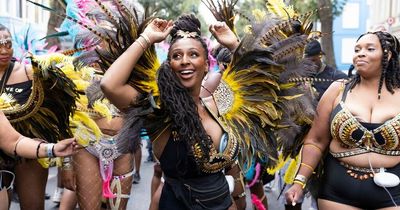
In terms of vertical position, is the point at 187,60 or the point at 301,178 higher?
the point at 187,60

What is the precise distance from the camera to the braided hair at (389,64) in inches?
136

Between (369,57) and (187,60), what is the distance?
1222mm

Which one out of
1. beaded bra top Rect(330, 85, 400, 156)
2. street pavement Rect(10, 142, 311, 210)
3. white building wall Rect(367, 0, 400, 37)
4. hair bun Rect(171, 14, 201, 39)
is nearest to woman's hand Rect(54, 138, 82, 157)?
hair bun Rect(171, 14, 201, 39)

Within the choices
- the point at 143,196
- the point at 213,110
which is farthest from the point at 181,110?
the point at 143,196

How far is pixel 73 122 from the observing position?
180 inches

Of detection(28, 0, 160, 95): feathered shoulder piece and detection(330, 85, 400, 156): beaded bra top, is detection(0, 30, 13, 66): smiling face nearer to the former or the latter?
detection(28, 0, 160, 95): feathered shoulder piece

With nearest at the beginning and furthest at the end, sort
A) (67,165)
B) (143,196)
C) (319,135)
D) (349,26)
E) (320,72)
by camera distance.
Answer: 1. (319,135)
2. (67,165)
3. (320,72)
4. (143,196)
5. (349,26)

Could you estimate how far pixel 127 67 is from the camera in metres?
2.86

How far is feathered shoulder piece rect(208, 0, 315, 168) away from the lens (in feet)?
11.4

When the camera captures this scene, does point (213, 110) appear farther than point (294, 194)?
No

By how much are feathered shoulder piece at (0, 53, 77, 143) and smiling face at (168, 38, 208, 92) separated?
1.37 meters

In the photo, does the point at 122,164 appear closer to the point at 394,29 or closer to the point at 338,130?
the point at 338,130

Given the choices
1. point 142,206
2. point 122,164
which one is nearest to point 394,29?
point 142,206

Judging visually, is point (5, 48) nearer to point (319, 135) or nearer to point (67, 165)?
point (67, 165)
